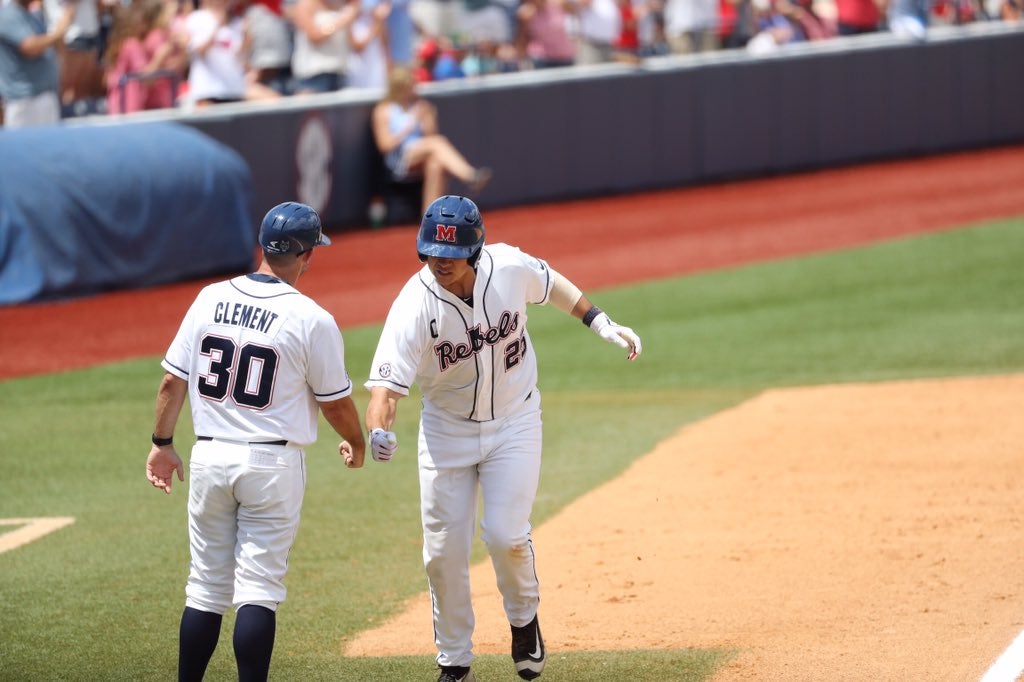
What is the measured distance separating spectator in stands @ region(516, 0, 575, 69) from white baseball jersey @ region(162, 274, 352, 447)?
15.1 meters

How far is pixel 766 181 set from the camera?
841 inches

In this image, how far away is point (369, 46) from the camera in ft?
58.1

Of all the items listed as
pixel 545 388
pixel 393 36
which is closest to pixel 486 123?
pixel 393 36

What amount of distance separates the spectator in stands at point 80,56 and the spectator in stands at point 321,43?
2.19 m

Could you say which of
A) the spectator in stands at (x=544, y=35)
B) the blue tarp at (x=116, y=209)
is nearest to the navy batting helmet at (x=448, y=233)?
the blue tarp at (x=116, y=209)

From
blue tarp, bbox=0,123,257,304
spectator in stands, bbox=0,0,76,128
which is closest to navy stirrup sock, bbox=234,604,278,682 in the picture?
blue tarp, bbox=0,123,257,304

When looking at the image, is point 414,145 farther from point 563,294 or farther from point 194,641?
point 194,641

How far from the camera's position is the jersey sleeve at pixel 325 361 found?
510cm

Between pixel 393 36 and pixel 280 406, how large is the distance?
1359cm

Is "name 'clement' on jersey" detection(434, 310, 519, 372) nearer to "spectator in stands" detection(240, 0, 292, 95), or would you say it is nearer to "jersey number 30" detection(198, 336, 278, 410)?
"jersey number 30" detection(198, 336, 278, 410)

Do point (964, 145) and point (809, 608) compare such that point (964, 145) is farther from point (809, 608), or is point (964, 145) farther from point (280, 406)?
point (280, 406)

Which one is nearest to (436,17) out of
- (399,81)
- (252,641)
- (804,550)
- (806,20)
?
(399,81)

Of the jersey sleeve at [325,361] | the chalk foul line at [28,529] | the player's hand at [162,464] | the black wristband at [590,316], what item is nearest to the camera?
the jersey sleeve at [325,361]

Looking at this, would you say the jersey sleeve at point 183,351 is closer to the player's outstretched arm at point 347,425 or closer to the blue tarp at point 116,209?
the player's outstretched arm at point 347,425
